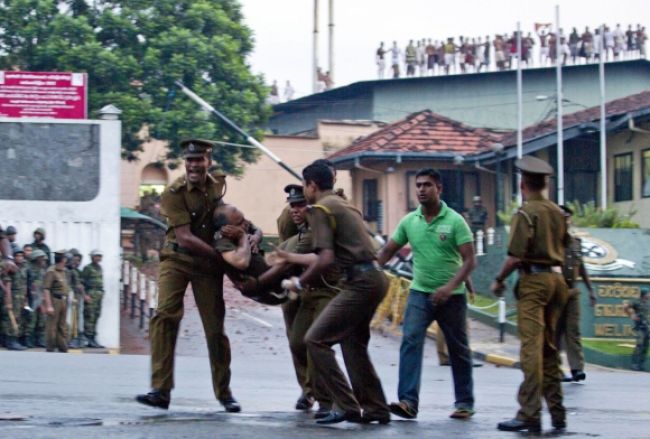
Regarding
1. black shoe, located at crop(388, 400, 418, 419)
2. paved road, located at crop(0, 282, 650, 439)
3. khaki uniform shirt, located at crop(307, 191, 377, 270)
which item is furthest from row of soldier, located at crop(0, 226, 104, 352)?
khaki uniform shirt, located at crop(307, 191, 377, 270)

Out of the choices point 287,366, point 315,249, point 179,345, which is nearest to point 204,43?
point 179,345

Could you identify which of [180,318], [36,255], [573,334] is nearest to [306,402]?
[180,318]

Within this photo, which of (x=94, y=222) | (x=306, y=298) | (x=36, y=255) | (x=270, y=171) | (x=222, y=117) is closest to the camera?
(x=306, y=298)

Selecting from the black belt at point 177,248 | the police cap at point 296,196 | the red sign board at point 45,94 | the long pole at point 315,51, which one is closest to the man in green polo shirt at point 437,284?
the police cap at point 296,196

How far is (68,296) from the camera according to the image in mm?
22969

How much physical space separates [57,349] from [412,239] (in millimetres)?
Result: 13300

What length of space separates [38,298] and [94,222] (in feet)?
9.12

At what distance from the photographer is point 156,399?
9.16m

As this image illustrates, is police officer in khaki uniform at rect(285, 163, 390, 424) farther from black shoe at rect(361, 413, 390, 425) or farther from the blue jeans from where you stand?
the blue jeans

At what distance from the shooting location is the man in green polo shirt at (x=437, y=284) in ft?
31.8

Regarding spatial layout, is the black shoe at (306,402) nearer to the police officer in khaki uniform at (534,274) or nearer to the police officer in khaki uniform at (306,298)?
the police officer in khaki uniform at (306,298)

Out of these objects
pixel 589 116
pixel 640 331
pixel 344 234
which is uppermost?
pixel 589 116

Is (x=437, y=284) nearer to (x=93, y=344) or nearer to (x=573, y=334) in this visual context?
(x=573, y=334)

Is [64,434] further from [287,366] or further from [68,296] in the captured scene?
[68,296]
